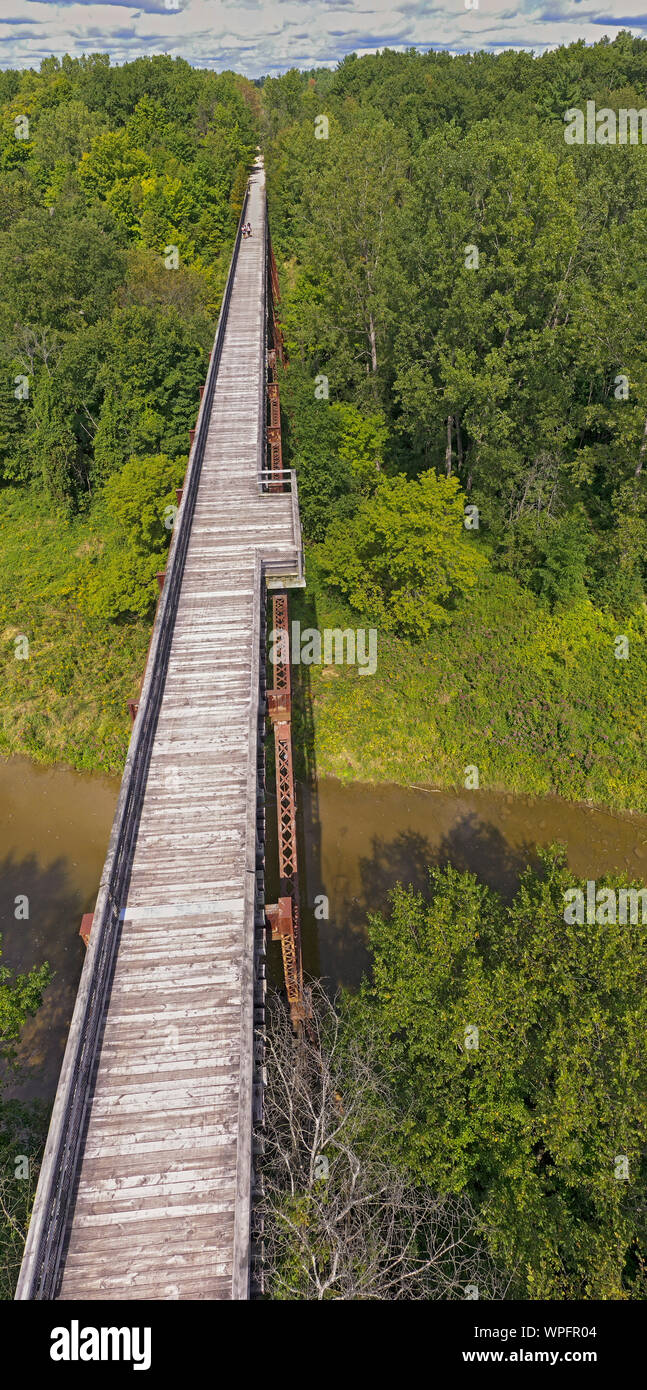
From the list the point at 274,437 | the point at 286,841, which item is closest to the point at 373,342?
the point at 274,437

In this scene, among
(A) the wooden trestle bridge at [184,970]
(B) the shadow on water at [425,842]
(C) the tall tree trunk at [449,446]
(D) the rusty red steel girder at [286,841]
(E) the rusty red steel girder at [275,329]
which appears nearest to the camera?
(A) the wooden trestle bridge at [184,970]

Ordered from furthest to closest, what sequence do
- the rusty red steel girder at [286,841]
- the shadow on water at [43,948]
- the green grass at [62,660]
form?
the green grass at [62,660], the shadow on water at [43,948], the rusty red steel girder at [286,841]

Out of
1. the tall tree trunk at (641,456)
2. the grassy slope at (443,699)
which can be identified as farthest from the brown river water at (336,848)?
the tall tree trunk at (641,456)

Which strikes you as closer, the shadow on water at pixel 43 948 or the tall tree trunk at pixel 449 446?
the shadow on water at pixel 43 948

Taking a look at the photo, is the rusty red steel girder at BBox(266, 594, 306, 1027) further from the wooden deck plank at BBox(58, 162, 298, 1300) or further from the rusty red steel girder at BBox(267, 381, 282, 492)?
the rusty red steel girder at BBox(267, 381, 282, 492)

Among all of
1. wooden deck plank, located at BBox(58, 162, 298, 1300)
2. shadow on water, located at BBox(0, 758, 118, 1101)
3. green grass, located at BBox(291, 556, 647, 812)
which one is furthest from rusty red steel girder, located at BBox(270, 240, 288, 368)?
shadow on water, located at BBox(0, 758, 118, 1101)

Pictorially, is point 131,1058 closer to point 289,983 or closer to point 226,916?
point 226,916

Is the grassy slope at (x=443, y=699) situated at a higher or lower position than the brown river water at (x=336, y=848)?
higher

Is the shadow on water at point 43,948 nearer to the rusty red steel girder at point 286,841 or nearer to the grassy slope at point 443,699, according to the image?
the grassy slope at point 443,699
